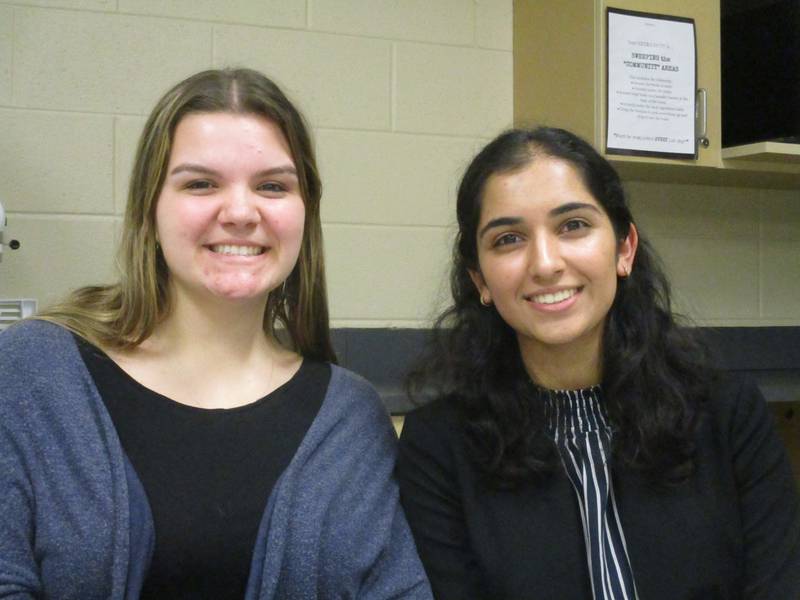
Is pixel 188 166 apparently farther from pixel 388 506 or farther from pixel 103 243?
pixel 103 243

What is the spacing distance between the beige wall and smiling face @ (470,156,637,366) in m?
0.75

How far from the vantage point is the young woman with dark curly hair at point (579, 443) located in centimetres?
119

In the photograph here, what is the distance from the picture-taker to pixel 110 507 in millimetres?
1066

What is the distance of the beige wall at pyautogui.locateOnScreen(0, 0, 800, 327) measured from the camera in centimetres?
183

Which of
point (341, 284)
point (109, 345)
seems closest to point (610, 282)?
point (109, 345)

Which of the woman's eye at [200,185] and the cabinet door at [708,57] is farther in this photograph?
the cabinet door at [708,57]

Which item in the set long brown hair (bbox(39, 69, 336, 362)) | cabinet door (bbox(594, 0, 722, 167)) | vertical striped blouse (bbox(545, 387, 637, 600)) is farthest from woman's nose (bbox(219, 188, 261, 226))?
cabinet door (bbox(594, 0, 722, 167))

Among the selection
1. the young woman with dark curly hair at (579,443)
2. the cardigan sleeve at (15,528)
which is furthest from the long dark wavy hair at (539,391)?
the cardigan sleeve at (15,528)

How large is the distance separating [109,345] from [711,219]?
1783 mm

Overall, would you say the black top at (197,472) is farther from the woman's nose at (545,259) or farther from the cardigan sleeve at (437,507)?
the woman's nose at (545,259)

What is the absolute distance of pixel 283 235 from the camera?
1222mm

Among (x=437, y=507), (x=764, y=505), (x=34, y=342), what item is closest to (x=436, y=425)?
(x=437, y=507)

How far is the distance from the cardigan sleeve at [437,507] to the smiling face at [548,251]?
0.70 feet

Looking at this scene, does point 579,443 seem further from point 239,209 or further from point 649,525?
point 239,209
